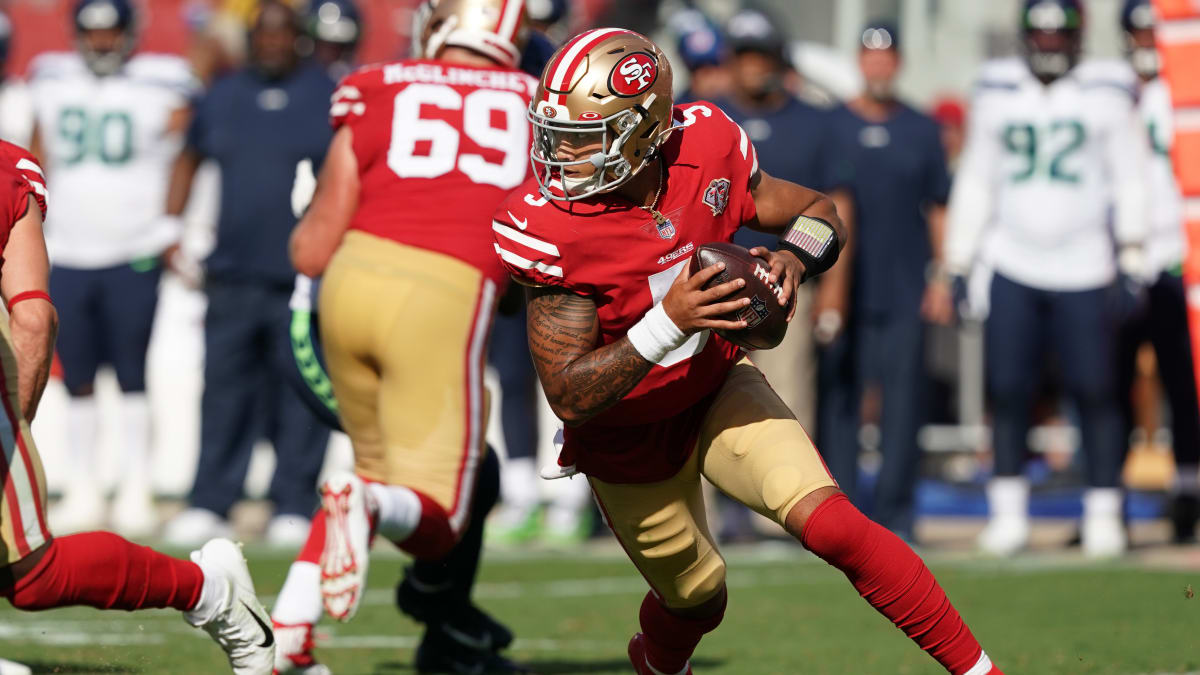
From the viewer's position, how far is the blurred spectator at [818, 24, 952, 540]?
29.3 feet

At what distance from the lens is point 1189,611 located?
6195mm

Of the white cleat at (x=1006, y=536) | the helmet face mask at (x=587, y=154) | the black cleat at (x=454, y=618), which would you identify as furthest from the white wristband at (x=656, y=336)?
→ the white cleat at (x=1006, y=536)

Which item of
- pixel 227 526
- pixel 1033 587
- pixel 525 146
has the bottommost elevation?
pixel 227 526

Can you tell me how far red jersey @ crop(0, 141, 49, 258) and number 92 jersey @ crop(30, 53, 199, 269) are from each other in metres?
5.32

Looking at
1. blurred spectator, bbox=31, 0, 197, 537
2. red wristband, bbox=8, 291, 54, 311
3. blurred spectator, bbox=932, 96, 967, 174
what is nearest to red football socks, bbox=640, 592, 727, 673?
red wristband, bbox=8, 291, 54, 311

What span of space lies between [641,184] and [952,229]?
200 inches

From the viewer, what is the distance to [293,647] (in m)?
4.49

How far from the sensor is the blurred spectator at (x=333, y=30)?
9445mm

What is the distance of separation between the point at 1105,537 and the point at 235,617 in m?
5.23

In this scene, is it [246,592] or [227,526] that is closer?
[246,592]

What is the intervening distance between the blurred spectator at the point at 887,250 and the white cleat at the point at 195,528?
2961 millimetres

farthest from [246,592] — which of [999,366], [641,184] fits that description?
[999,366]

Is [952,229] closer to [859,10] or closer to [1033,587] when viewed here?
[1033,587]

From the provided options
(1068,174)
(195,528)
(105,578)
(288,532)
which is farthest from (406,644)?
(1068,174)
